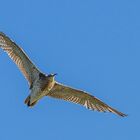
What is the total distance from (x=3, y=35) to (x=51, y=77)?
2788 millimetres

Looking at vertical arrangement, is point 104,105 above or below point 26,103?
above

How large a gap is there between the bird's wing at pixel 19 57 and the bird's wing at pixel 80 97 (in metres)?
1.35

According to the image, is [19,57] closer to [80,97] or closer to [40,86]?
[40,86]

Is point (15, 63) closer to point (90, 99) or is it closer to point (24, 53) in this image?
point (24, 53)

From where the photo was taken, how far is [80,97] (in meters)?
48.0

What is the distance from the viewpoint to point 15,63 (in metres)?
46.8

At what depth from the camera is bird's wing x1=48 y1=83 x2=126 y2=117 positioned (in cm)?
4741

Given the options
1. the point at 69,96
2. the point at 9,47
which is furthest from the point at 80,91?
the point at 9,47

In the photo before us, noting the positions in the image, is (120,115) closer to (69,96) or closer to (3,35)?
(69,96)

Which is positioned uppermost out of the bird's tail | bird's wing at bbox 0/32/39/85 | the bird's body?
bird's wing at bbox 0/32/39/85

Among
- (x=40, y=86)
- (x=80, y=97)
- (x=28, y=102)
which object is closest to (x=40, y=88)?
(x=40, y=86)

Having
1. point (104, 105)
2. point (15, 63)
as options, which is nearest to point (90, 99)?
point (104, 105)

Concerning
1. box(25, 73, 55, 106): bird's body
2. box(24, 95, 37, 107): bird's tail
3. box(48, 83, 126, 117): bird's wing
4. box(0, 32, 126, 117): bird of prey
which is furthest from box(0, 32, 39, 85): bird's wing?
box(48, 83, 126, 117): bird's wing

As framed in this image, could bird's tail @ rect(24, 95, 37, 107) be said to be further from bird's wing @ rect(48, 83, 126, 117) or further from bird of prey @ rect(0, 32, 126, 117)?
bird's wing @ rect(48, 83, 126, 117)
